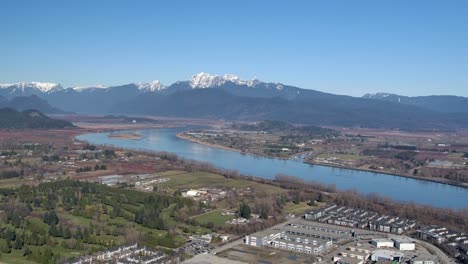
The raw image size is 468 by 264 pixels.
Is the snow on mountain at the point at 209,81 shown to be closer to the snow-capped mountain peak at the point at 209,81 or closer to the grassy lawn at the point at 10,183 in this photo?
the snow-capped mountain peak at the point at 209,81


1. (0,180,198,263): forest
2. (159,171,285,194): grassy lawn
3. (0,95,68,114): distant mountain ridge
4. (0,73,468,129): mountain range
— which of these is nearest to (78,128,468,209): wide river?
(159,171,285,194): grassy lawn

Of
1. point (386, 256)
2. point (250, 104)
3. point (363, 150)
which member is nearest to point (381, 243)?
point (386, 256)

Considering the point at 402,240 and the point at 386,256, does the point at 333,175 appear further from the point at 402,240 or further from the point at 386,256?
the point at 386,256

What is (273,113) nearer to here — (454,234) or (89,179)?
(89,179)

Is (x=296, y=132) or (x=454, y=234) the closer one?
(x=454, y=234)

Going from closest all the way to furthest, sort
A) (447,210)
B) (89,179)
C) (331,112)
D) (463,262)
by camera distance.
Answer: (463,262) < (447,210) < (89,179) < (331,112)

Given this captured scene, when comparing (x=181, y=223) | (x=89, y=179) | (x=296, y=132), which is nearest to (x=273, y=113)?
(x=296, y=132)

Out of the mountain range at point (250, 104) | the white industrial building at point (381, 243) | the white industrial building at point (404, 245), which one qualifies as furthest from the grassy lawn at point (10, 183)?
the mountain range at point (250, 104)
